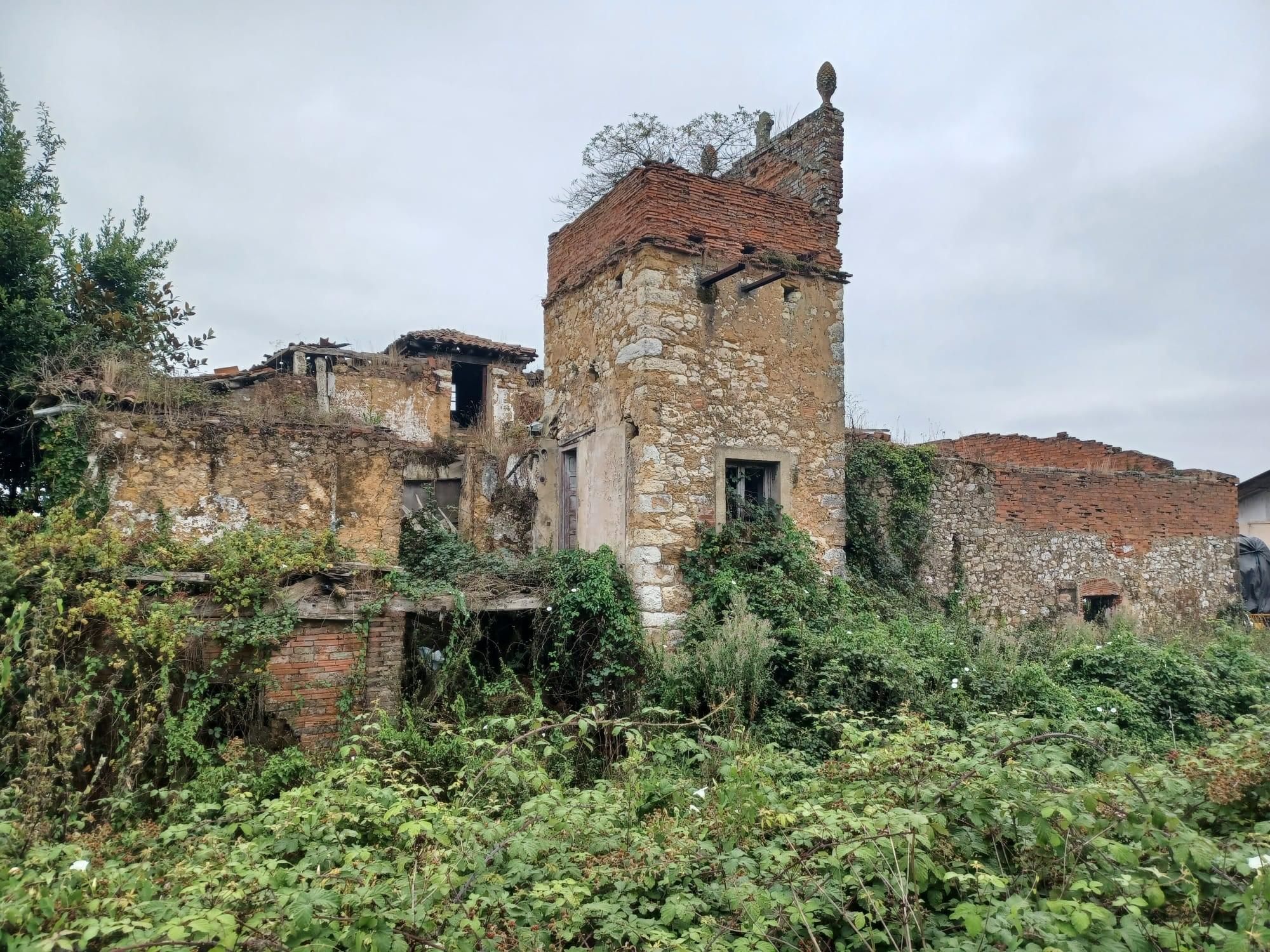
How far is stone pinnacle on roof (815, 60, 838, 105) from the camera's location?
1027cm

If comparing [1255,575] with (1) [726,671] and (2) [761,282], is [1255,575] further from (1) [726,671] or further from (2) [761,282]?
(1) [726,671]

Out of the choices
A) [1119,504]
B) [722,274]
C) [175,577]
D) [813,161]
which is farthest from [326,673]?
[1119,504]

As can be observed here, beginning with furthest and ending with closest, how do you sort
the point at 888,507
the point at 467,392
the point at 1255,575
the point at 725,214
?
the point at 467,392
the point at 1255,575
the point at 888,507
the point at 725,214

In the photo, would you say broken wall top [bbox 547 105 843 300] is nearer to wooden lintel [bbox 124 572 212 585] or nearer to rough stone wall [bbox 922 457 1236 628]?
rough stone wall [bbox 922 457 1236 628]

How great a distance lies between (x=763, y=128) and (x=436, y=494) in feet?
27.8

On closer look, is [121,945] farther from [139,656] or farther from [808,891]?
[139,656]

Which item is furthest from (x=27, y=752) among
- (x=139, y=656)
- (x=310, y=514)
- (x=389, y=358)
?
(x=389, y=358)

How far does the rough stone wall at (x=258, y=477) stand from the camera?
9477mm

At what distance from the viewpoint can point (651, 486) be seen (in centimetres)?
882

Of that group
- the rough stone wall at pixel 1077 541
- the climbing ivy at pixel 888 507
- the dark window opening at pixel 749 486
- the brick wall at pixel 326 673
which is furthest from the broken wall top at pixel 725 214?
the brick wall at pixel 326 673

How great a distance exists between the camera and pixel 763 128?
12172 mm

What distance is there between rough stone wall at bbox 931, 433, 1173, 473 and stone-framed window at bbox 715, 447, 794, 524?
6667 mm

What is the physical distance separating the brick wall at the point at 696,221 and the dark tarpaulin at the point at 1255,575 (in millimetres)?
12630

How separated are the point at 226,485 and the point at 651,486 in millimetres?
5421
